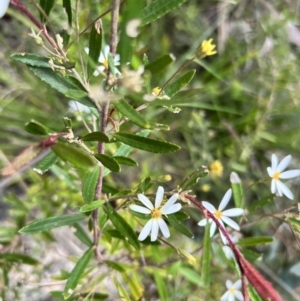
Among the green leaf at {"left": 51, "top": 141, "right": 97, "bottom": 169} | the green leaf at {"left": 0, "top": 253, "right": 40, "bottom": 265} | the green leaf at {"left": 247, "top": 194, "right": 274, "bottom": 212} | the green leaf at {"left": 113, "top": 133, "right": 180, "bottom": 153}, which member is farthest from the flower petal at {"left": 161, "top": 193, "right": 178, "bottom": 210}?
the green leaf at {"left": 0, "top": 253, "right": 40, "bottom": 265}

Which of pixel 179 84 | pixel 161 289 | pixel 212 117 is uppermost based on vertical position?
pixel 212 117

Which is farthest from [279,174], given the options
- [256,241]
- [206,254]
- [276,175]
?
[206,254]

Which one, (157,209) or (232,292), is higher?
(157,209)

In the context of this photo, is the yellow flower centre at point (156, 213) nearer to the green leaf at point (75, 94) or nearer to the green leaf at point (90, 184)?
the green leaf at point (90, 184)

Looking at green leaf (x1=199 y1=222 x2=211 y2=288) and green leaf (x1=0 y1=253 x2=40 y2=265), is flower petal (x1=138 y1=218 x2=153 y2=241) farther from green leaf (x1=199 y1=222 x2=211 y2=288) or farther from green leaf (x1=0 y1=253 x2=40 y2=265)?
green leaf (x1=0 y1=253 x2=40 y2=265)

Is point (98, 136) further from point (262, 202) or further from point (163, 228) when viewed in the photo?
point (262, 202)

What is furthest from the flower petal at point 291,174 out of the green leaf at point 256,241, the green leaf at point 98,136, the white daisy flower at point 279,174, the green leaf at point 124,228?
the green leaf at point 98,136
